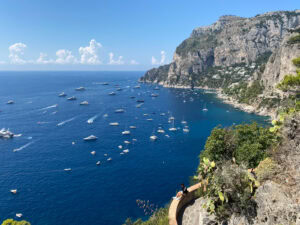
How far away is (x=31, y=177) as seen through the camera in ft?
168

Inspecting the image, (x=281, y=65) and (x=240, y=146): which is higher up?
(x=281, y=65)

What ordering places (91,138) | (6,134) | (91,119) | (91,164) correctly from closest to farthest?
(91,164) → (91,138) → (6,134) → (91,119)

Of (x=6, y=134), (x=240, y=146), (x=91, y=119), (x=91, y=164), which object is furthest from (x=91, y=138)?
(x=240, y=146)

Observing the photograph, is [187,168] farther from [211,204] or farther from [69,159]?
[211,204]

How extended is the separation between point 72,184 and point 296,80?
46.4 m

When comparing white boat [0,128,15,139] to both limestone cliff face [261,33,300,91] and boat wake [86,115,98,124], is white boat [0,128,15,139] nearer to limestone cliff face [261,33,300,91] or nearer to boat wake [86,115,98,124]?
boat wake [86,115,98,124]

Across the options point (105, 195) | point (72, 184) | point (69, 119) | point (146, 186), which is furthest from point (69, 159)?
point (69, 119)

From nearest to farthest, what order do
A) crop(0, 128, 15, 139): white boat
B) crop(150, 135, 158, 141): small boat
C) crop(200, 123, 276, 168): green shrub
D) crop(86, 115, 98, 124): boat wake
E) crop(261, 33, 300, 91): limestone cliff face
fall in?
crop(200, 123, 276, 168): green shrub
crop(0, 128, 15, 139): white boat
crop(150, 135, 158, 141): small boat
crop(86, 115, 98, 124): boat wake
crop(261, 33, 300, 91): limestone cliff face

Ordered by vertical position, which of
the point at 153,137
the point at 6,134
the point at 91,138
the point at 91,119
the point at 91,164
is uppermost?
the point at 91,119

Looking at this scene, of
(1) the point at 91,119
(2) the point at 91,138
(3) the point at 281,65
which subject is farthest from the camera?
(3) the point at 281,65

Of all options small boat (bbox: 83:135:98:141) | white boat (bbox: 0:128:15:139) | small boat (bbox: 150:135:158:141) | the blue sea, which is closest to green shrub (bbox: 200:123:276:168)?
the blue sea

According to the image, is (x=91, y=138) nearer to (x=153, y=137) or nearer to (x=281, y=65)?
(x=153, y=137)

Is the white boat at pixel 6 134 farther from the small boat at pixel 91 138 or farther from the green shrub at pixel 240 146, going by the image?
the green shrub at pixel 240 146

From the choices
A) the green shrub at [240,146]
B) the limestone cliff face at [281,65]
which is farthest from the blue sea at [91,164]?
the limestone cliff face at [281,65]
